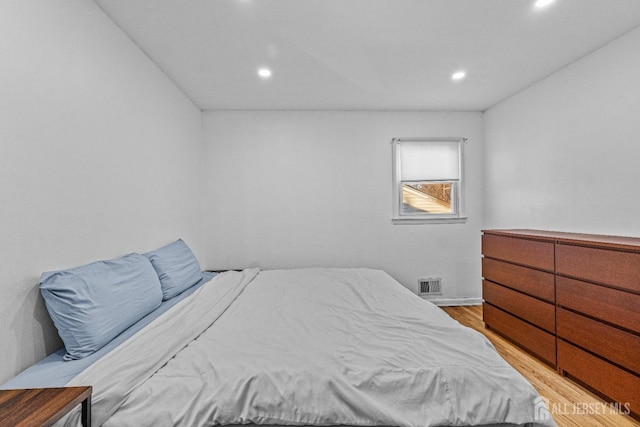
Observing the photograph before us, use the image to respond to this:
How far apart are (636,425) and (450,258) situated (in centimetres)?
236

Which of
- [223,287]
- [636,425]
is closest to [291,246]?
[223,287]

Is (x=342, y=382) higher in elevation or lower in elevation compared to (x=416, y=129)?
lower

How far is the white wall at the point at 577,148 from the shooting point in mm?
2301

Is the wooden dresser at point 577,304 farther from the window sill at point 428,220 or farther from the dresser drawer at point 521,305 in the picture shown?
the window sill at point 428,220

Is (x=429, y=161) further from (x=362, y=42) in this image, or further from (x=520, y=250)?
(x=362, y=42)

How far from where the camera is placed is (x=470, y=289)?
407 centimetres

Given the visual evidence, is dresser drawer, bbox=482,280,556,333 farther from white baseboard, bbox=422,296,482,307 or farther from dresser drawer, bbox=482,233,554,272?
white baseboard, bbox=422,296,482,307

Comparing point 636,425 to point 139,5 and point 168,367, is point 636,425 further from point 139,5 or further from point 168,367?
point 139,5

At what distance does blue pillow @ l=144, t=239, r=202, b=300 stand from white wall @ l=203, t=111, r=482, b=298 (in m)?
1.14

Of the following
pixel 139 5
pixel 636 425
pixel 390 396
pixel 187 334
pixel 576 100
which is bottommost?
pixel 636 425

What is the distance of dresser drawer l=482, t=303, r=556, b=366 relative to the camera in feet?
7.93

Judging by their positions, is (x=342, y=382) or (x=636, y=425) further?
(x=636, y=425)

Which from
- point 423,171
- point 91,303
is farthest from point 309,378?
point 423,171

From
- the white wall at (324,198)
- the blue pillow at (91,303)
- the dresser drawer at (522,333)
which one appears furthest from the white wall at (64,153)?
the dresser drawer at (522,333)
